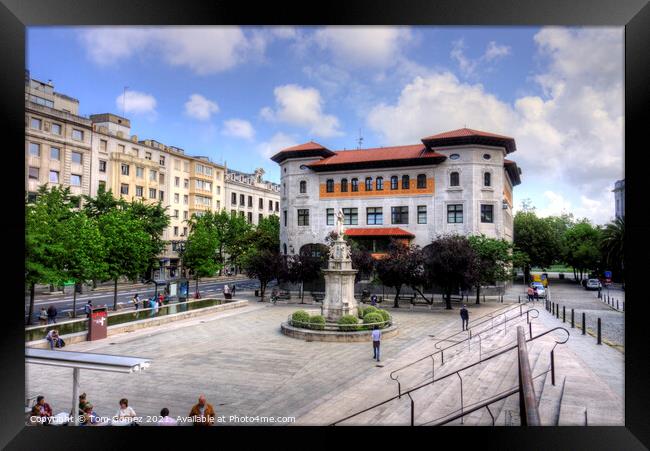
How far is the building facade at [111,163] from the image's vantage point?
3788 cm

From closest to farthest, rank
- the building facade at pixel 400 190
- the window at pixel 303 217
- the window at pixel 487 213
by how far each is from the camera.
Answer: the building facade at pixel 400 190, the window at pixel 487 213, the window at pixel 303 217

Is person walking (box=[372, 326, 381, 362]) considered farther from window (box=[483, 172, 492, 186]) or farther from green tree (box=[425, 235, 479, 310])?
window (box=[483, 172, 492, 186])

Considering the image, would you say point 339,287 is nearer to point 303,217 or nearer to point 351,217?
point 351,217

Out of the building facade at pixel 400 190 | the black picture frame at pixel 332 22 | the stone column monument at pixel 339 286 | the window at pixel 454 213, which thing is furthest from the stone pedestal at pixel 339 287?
the window at pixel 454 213

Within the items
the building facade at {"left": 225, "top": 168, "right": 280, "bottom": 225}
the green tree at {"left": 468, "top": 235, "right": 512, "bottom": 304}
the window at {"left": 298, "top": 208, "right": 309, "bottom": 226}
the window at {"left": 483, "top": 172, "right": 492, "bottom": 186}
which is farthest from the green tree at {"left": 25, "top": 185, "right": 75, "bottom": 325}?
the building facade at {"left": 225, "top": 168, "right": 280, "bottom": 225}

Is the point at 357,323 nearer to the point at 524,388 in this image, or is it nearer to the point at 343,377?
the point at 343,377

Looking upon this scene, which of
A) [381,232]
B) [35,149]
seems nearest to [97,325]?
[35,149]

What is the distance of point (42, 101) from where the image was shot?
40.7 meters

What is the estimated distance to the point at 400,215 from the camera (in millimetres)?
41344

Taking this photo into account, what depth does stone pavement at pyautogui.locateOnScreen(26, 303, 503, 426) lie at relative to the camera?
1109 centimetres

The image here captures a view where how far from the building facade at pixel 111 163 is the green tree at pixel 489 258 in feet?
94.6

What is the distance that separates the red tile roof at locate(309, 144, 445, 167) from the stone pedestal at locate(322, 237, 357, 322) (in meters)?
21.0

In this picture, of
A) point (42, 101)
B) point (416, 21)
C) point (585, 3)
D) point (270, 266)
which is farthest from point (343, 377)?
point (42, 101)

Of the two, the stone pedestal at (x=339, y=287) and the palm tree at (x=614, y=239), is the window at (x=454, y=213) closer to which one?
the palm tree at (x=614, y=239)
